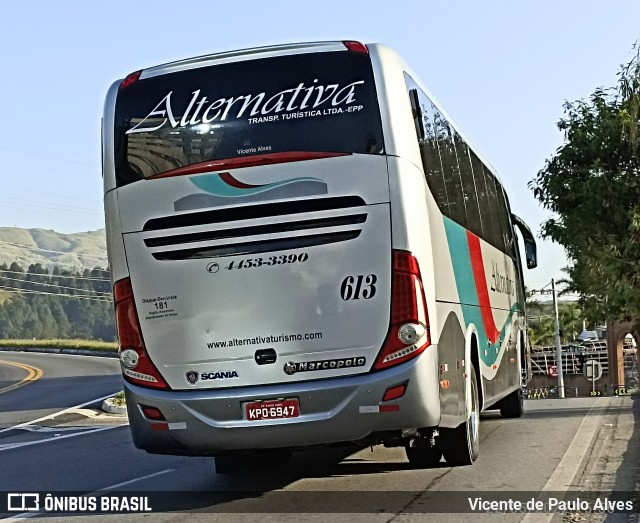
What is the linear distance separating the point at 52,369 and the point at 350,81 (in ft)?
112

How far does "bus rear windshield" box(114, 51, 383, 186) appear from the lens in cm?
908

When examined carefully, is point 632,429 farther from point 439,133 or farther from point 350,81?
point 350,81

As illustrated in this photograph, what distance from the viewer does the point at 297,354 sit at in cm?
891

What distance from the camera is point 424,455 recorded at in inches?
440

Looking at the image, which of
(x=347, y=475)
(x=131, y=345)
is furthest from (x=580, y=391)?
(x=131, y=345)

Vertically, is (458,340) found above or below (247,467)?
above

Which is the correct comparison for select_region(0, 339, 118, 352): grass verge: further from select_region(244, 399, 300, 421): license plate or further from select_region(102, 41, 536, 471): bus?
select_region(244, 399, 300, 421): license plate

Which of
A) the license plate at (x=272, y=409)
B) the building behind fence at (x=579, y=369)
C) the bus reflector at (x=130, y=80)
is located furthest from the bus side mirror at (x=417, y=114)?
the building behind fence at (x=579, y=369)

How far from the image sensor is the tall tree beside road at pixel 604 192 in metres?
23.8

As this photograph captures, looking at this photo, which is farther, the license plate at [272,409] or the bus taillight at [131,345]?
the bus taillight at [131,345]

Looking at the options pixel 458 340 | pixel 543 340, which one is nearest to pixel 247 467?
pixel 458 340

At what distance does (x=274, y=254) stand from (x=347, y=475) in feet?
10.3

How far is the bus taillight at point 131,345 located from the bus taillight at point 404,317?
192cm

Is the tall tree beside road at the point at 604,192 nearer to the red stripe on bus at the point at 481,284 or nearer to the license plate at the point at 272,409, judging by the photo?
the red stripe on bus at the point at 481,284
